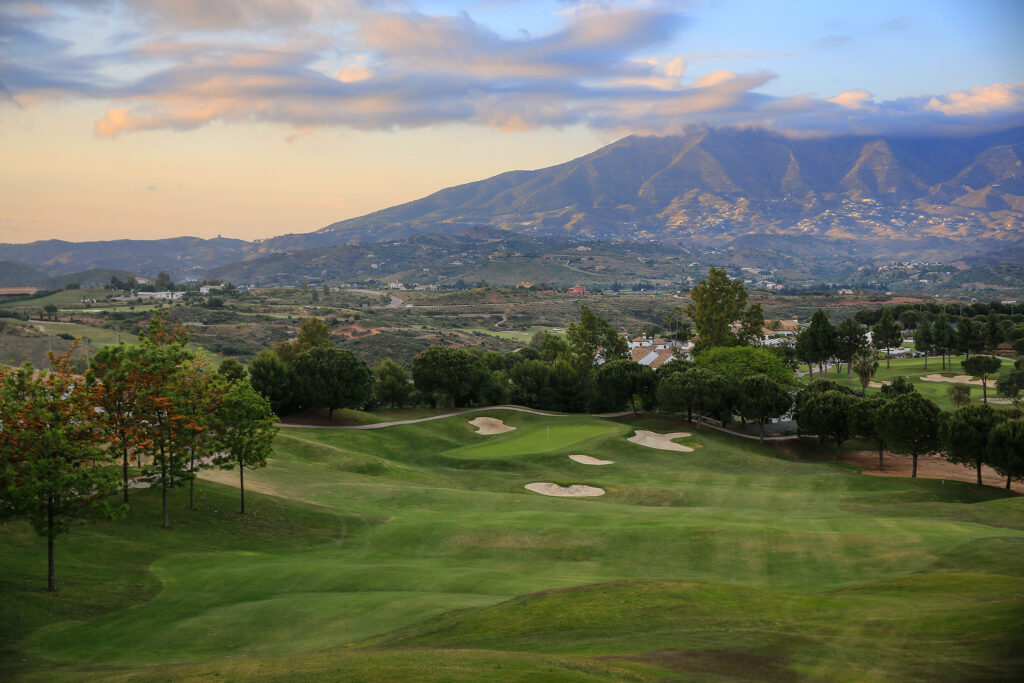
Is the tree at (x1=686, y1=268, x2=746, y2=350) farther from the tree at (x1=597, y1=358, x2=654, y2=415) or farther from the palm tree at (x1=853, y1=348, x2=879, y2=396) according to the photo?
the tree at (x1=597, y1=358, x2=654, y2=415)

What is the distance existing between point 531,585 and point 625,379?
57600 millimetres

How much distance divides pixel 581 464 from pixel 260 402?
28.6m

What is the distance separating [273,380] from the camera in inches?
2832

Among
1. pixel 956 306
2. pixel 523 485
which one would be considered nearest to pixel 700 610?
pixel 523 485

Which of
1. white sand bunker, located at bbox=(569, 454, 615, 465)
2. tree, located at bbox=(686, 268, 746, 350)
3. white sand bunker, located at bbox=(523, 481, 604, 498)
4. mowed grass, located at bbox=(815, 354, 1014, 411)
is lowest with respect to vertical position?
white sand bunker, located at bbox=(569, 454, 615, 465)

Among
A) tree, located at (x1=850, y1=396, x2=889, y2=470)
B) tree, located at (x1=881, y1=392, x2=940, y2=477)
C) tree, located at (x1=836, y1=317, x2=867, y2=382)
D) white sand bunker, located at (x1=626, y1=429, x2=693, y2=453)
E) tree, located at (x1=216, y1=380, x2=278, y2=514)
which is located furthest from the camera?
tree, located at (x1=836, y1=317, x2=867, y2=382)

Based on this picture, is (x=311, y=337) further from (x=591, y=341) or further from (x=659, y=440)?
(x=659, y=440)

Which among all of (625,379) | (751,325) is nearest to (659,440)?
(625,379)

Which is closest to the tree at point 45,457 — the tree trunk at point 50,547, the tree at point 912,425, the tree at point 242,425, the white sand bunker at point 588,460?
the tree trunk at point 50,547

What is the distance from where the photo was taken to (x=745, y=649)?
1636 centimetres

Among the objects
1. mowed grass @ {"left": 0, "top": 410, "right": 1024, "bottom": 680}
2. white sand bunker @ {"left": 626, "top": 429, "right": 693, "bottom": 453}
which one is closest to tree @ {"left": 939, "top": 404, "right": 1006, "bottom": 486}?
mowed grass @ {"left": 0, "top": 410, "right": 1024, "bottom": 680}

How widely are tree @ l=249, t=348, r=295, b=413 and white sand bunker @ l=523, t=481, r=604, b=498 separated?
3300 cm

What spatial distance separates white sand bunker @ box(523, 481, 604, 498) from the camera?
155ft

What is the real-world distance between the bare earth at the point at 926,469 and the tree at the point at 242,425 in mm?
43867
